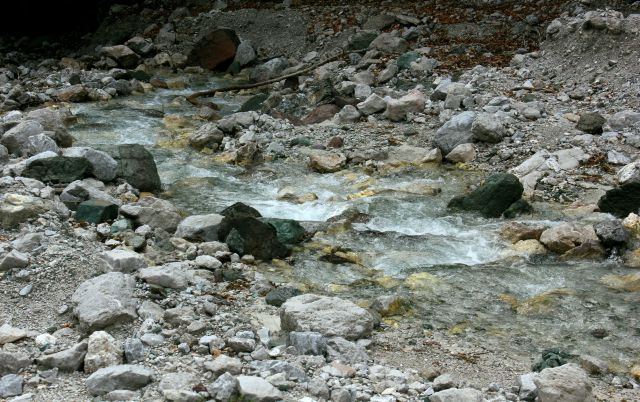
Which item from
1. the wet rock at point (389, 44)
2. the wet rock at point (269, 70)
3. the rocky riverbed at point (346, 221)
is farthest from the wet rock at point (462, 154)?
the wet rock at point (269, 70)

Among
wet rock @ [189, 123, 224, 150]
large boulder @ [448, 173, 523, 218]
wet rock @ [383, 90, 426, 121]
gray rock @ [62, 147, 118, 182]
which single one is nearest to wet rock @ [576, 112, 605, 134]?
large boulder @ [448, 173, 523, 218]

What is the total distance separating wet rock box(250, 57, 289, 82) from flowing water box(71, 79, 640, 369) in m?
3.90

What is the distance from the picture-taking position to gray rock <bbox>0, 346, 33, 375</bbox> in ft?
14.1

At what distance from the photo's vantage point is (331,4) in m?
16.3

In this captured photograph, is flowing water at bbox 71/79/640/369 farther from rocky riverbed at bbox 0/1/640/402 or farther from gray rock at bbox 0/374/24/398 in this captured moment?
gray rock at bbox 0/374/24/398

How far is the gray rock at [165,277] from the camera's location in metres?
5.46

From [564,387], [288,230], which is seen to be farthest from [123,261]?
[564,387]

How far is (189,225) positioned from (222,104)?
6.13 m

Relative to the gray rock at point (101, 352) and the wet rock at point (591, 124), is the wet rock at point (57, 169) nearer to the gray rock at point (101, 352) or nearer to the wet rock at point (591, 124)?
the gray rock at point (101, 352)

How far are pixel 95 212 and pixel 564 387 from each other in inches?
166

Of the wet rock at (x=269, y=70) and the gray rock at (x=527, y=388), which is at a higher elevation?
the gray rock at (x=527, y=388)

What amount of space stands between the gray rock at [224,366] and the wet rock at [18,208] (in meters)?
2.65

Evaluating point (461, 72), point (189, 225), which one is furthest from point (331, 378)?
point (461, 72)

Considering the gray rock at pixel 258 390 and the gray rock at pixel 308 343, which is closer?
the gray rock at pixel 258 390
